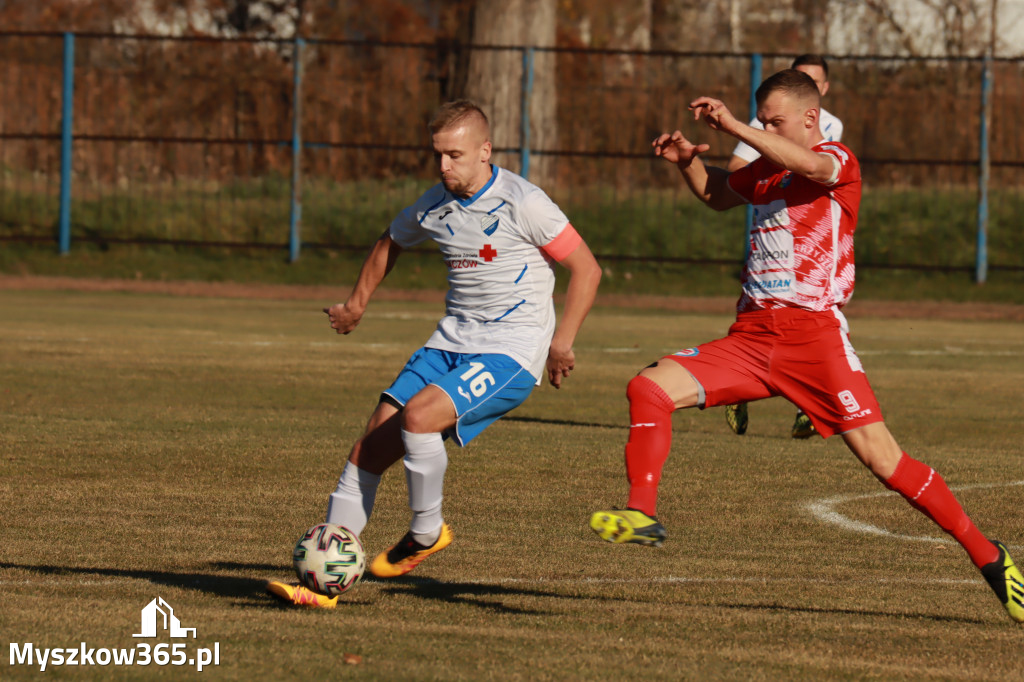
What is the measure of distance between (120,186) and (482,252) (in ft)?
72.7

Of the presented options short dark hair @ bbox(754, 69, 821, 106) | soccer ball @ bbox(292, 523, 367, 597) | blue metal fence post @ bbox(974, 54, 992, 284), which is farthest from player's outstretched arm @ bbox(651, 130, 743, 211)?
blue metal fence post @ bbox(974, 54, 992, 284)

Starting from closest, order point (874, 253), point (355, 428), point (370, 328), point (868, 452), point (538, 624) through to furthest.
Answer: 1. point (538, 624)
2. point (868, 452)
3. point (355, 428)
4. point (370, 328)
5. point (874, 253)

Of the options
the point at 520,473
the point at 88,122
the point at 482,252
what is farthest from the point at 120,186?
the point at 482,252

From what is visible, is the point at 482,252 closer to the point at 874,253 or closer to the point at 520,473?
the point at 520,473

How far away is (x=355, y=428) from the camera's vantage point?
10453 millimetres

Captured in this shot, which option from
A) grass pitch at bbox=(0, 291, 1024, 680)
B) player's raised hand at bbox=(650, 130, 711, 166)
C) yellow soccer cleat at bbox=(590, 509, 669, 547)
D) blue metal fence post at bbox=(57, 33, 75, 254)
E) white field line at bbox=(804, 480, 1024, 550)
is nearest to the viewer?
grass pitch at bbox=(0, 291, 1024, 680)

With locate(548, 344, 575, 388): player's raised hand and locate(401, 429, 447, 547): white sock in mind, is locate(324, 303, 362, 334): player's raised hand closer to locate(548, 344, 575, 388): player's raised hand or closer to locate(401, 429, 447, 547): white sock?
locate(401, 429, 447, 547): white sock

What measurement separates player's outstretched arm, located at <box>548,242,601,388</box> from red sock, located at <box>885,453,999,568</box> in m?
1.24

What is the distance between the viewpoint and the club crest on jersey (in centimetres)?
589

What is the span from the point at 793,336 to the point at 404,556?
163cm

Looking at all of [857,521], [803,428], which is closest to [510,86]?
[803,428]

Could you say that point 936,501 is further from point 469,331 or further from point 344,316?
point 344,316

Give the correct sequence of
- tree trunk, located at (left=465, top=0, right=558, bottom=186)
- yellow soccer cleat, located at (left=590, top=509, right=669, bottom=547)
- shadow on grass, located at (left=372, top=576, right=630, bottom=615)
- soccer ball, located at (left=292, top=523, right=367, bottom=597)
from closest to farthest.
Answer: yellow soccer cleat, located at (left=590, top=509, right=669, bottom=547)
soccer ball, located at (left=292, top=523, right=367, bottom=597)
shadow on grass, located at (left=372, top=576, right=630, bottom=615)
tree trunk, located at (left=465, top=0, right=558, bottom=186)

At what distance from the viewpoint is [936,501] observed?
5.70 m
